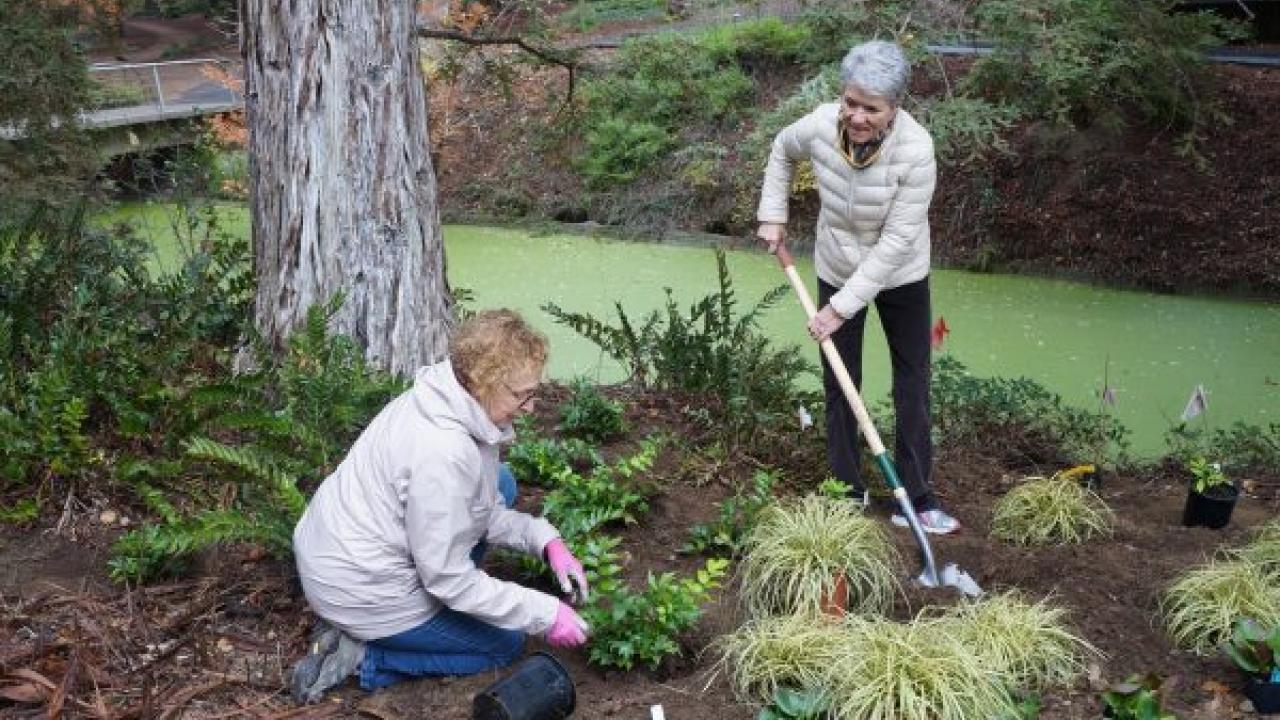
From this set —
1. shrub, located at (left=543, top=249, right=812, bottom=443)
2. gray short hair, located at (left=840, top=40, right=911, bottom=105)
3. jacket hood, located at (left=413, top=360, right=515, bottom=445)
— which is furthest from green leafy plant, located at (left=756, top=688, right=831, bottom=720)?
shrub, located at (left=543, top=249, right=812, bottom=443)

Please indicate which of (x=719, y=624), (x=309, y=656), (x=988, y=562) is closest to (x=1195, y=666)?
(x=988, y=562)

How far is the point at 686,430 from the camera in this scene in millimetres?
4727

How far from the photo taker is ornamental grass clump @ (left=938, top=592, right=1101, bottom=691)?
2904mm

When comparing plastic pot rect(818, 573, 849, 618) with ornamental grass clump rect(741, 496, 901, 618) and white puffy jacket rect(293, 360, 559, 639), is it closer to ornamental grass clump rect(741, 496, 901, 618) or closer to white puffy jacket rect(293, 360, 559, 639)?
ornamental grass clump rect(741, 496, 901, 618)

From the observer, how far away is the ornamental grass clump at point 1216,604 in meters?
3.11

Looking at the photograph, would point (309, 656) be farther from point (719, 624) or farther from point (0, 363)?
point (0, 363)

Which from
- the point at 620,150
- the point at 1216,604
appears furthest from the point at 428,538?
the point at 620,150

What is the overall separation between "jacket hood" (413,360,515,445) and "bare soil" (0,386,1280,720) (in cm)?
68

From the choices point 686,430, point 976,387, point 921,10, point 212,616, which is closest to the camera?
point 212,616

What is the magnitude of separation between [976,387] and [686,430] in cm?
178

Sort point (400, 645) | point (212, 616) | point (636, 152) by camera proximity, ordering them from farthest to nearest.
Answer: point (636, 152) < point (212, 616) < point (400, 645)

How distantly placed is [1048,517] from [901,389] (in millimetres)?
691

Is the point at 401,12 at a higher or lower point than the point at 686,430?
higher

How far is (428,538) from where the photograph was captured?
2701 mm
